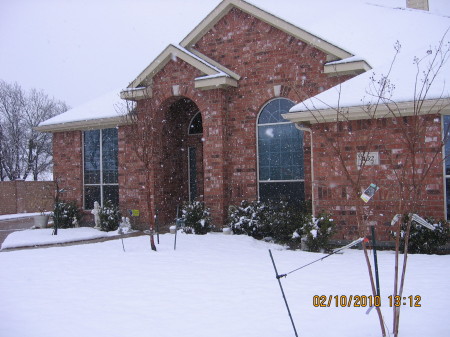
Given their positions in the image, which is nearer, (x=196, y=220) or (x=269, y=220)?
(x=269, y=220)

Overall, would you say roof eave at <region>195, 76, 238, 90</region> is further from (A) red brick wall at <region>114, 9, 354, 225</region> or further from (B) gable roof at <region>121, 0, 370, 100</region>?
(A) red brick wall at <region>114, 9, 354, 225</region>

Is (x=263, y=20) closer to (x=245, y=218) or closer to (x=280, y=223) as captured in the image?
(x=245, y=218)

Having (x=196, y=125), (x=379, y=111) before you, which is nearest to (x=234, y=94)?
(x=196, y=125)

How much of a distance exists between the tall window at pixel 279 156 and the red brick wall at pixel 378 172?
1521 millimetres

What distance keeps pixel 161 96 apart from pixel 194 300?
8.19m

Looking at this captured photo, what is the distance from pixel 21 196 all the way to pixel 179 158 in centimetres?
1665

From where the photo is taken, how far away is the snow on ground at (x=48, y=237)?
11.6 meters

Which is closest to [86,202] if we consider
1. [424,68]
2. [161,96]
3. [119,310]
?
[161,96]

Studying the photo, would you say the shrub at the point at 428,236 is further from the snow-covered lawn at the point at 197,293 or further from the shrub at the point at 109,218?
the shrub at the point at 109,218

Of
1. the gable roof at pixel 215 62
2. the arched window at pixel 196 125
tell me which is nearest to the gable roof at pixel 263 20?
the gable roof at pixel 215 62

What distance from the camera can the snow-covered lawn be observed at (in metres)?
5.15

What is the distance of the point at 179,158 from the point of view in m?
14.6

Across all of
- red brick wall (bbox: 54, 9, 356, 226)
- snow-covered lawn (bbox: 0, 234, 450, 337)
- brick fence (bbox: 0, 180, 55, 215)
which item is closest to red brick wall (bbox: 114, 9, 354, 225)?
red brick wall (bbox: 54, 9, 356, 226)

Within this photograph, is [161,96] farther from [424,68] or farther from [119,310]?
[119,310]
